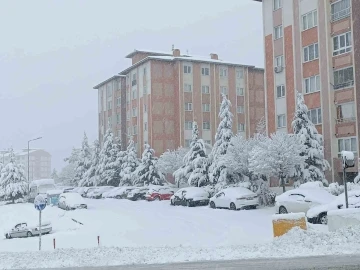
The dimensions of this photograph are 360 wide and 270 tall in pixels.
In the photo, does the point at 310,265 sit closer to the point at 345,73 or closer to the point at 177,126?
the point at 345,73

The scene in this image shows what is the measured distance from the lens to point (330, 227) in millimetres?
15812

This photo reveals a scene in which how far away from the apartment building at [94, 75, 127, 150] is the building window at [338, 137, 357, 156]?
137ft

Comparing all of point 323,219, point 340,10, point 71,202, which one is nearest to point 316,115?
point 340,10

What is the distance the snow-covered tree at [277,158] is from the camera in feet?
99.5

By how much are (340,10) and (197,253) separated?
28.9m

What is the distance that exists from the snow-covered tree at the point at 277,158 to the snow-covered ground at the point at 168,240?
102 inches

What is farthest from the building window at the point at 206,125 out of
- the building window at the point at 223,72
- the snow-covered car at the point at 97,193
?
the snow-covered car at the point at 97,193

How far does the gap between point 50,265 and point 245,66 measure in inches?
2278

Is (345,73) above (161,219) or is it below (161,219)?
above

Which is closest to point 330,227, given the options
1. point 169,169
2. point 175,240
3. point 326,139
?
point 175,240

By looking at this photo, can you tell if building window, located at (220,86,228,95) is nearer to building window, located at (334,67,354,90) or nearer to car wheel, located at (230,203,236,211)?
building window, located at (334,67,354,90)

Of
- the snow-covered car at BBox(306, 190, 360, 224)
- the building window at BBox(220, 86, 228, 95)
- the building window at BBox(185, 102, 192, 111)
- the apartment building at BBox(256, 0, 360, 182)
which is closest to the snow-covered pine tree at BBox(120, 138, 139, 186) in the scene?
the building window at BBox(185, 102, 192, 111)

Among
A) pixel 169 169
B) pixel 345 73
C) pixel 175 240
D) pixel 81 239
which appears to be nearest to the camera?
pixel 175 240

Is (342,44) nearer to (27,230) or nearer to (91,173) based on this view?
(27,230)
